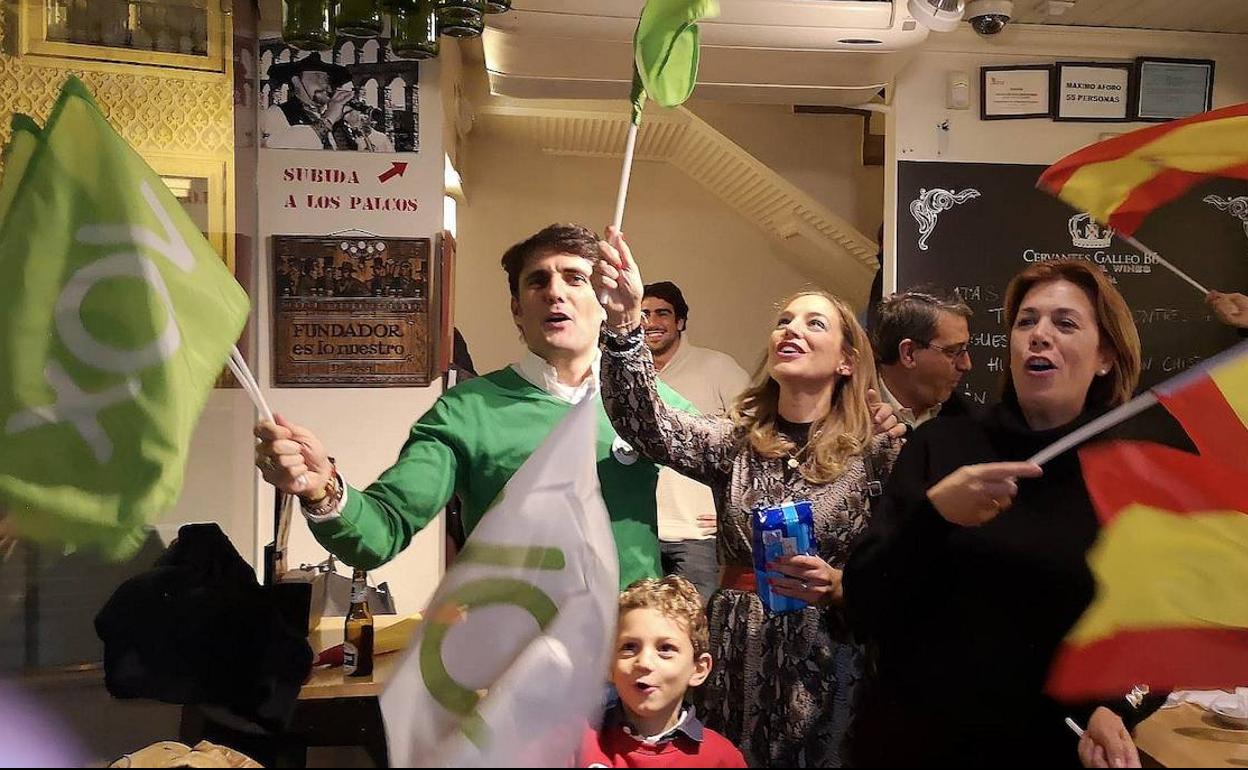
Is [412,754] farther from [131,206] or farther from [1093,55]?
[1093,55]

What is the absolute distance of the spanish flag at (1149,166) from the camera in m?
1.45

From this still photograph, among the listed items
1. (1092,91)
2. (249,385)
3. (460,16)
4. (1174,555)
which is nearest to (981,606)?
(1174,555)

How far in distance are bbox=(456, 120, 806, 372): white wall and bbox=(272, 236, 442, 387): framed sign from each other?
1.09 meters

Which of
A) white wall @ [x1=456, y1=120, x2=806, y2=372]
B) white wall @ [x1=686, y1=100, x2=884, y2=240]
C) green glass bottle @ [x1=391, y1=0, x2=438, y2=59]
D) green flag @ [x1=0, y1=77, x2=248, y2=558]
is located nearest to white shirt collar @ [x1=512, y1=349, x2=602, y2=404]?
green flag @ [x1=0, y1=77, x2=248, y2=558]

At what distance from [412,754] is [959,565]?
75 cm

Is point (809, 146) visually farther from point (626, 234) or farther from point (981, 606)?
point (981, 606)

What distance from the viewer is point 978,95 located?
319 cm

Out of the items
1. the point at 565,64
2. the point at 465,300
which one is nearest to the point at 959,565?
the point at 565,64

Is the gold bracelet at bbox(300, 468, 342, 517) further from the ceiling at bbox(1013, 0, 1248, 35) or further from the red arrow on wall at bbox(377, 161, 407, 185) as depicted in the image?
the ceiling at bbox(1013, 0, 1248, 35)

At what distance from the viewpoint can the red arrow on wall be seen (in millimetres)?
2939

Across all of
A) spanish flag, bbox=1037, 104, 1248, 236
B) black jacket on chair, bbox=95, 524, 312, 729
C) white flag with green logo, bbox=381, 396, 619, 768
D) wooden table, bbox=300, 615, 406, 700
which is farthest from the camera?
wooden table, bbox=300, 615, 406, 700

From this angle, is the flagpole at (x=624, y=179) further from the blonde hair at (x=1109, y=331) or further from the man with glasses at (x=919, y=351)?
the man with glasses at (x=919, y=351)

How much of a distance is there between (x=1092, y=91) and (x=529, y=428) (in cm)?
255

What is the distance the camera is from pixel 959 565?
1.30 metres
